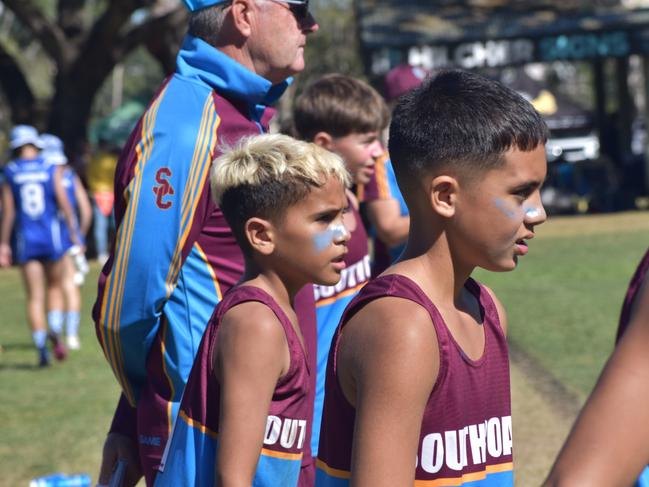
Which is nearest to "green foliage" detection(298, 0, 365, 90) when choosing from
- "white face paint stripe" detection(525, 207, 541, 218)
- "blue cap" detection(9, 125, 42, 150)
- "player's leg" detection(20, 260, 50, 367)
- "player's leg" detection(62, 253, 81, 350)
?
"blue cap" detection(9, 125, 42, 150)

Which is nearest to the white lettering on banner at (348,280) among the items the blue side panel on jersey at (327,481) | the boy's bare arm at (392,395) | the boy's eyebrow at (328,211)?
the boy's eyebrow at (328,211)

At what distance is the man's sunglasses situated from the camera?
12.6 feet

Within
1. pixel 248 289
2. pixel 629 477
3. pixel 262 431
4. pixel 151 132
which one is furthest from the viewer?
pixel 151 132

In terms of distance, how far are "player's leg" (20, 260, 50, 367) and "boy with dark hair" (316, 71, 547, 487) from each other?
8985mm

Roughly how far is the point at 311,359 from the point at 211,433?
626 mm

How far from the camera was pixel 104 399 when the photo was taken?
31.2ft

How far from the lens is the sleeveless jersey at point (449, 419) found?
2.42 meters

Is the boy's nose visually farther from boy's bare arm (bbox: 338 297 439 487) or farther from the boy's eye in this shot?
the boy's eye

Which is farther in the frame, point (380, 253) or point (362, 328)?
point (380, 253)

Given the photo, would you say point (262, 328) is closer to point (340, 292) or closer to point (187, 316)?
point (187, 316)

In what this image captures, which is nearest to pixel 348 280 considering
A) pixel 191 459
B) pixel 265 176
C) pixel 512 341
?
pixel 265 176

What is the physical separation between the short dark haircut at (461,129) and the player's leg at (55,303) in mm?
9290

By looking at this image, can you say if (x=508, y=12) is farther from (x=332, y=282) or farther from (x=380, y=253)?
(x=332, y=282)

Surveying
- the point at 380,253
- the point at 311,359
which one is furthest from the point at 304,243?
the point at 380,253
